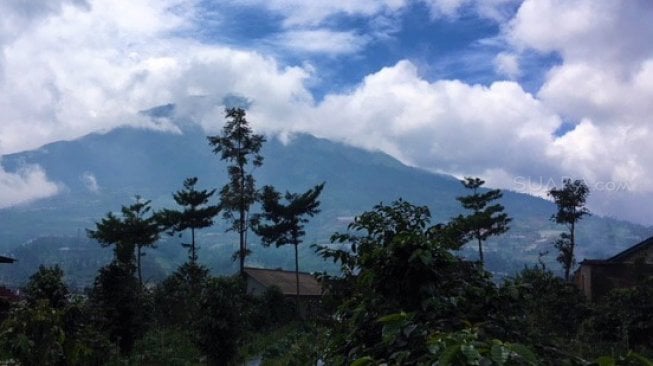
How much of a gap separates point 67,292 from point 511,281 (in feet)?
37.6

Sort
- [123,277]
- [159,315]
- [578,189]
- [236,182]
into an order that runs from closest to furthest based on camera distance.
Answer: [123,277], [159,315], [578,189], [236,182]

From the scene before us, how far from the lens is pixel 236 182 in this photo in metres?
38.2

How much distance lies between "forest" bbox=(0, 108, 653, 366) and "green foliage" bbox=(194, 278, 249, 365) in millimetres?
37

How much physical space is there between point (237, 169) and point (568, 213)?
19.7 meters

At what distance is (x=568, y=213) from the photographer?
36000 mm

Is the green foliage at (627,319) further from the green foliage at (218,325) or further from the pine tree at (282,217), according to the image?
the pine tree at (282,217)

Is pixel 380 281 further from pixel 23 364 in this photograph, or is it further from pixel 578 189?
pixel 578 189

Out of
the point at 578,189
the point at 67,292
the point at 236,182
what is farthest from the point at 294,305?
the point at 67,292

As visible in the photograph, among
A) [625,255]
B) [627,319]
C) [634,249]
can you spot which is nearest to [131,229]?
[625,255]

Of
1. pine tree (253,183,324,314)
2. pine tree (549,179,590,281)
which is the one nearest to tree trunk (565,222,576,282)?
pine tree (549,179,590,281)

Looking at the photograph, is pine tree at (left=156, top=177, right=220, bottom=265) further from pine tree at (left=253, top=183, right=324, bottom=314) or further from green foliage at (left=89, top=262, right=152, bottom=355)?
green foliage at (left=89, top=262, right=152, bottom=355)

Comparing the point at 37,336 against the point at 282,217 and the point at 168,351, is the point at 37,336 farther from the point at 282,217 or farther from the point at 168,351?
the point at 282,217

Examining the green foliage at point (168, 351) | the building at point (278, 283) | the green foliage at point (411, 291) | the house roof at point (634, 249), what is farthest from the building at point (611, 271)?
the green foliage at point (411, 291)

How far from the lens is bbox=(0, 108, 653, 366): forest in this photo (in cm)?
288
